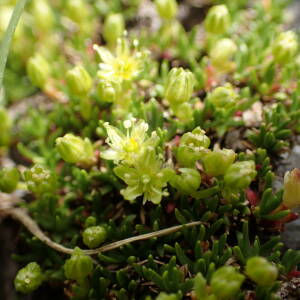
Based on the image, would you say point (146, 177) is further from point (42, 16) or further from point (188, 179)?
point (42, 16)

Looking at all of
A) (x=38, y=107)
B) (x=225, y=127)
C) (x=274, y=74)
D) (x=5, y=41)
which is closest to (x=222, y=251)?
(x=225, y=127)

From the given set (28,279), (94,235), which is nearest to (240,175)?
(94,235)

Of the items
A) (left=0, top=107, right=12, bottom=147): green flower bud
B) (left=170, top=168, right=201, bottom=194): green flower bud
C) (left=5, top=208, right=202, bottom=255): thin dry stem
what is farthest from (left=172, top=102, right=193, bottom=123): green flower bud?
(left=0, top=107, right=12, bottom=147): green flower bud

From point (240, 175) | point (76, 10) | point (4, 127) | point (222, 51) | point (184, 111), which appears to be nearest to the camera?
point (240, 175)

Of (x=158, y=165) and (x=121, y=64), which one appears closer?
(x=158, y=165)

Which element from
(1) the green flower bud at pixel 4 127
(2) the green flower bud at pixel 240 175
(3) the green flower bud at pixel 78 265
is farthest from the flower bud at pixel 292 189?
(1) the green flower bud at pixel 4 127

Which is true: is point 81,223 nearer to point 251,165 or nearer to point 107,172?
point 107,172
